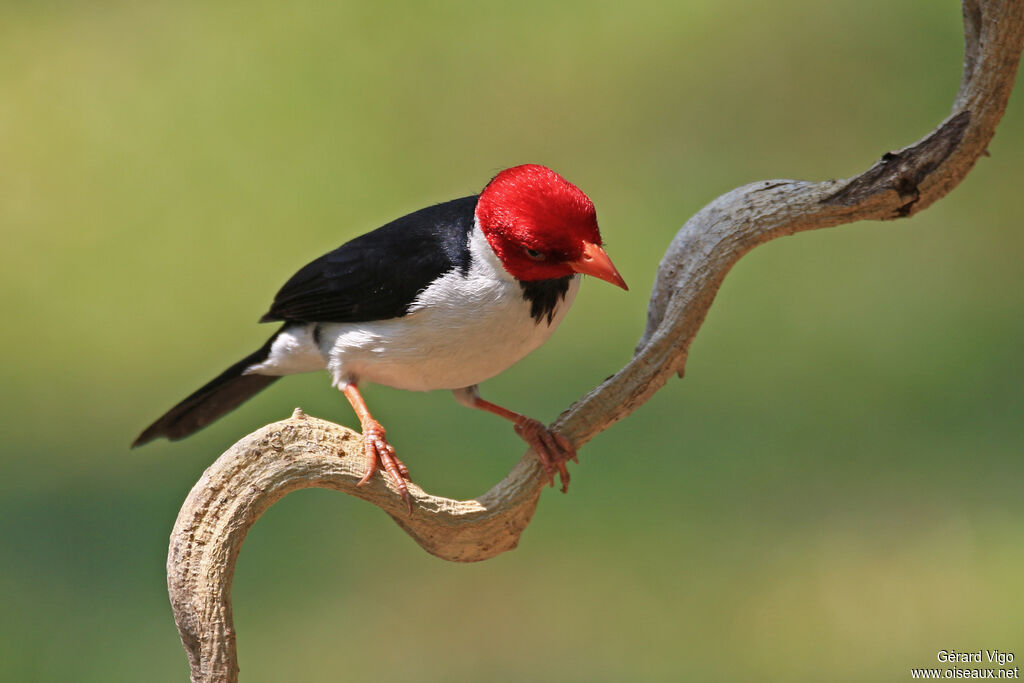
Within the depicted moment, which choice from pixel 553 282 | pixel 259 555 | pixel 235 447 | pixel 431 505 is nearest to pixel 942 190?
pixel 553 282

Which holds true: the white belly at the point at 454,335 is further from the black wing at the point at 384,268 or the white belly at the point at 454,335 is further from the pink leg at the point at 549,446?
the pink leg at the point at 549,446

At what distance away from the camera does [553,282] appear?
64.0 inches

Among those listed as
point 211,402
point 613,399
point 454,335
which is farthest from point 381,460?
point 211,402

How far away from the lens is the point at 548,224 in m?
1.46

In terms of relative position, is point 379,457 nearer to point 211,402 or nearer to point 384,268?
point 384,268

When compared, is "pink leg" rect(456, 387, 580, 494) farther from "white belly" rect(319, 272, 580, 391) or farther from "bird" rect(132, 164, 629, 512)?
"white belly" rect(319, 272, 580, 391)

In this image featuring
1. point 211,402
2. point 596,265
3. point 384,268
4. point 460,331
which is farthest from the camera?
point 211,402

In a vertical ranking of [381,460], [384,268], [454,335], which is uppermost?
[384,268]

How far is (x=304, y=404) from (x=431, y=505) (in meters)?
1.95

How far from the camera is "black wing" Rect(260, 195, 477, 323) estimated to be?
5.49 feet

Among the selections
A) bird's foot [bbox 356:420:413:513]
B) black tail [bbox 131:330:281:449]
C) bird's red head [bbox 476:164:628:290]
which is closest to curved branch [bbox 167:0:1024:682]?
bird's foot [bbox 356:420:413:513]

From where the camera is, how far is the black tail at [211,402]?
6.63ft

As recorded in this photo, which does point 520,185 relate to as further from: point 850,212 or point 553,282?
point 850,212

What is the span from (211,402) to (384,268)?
0.56 m
